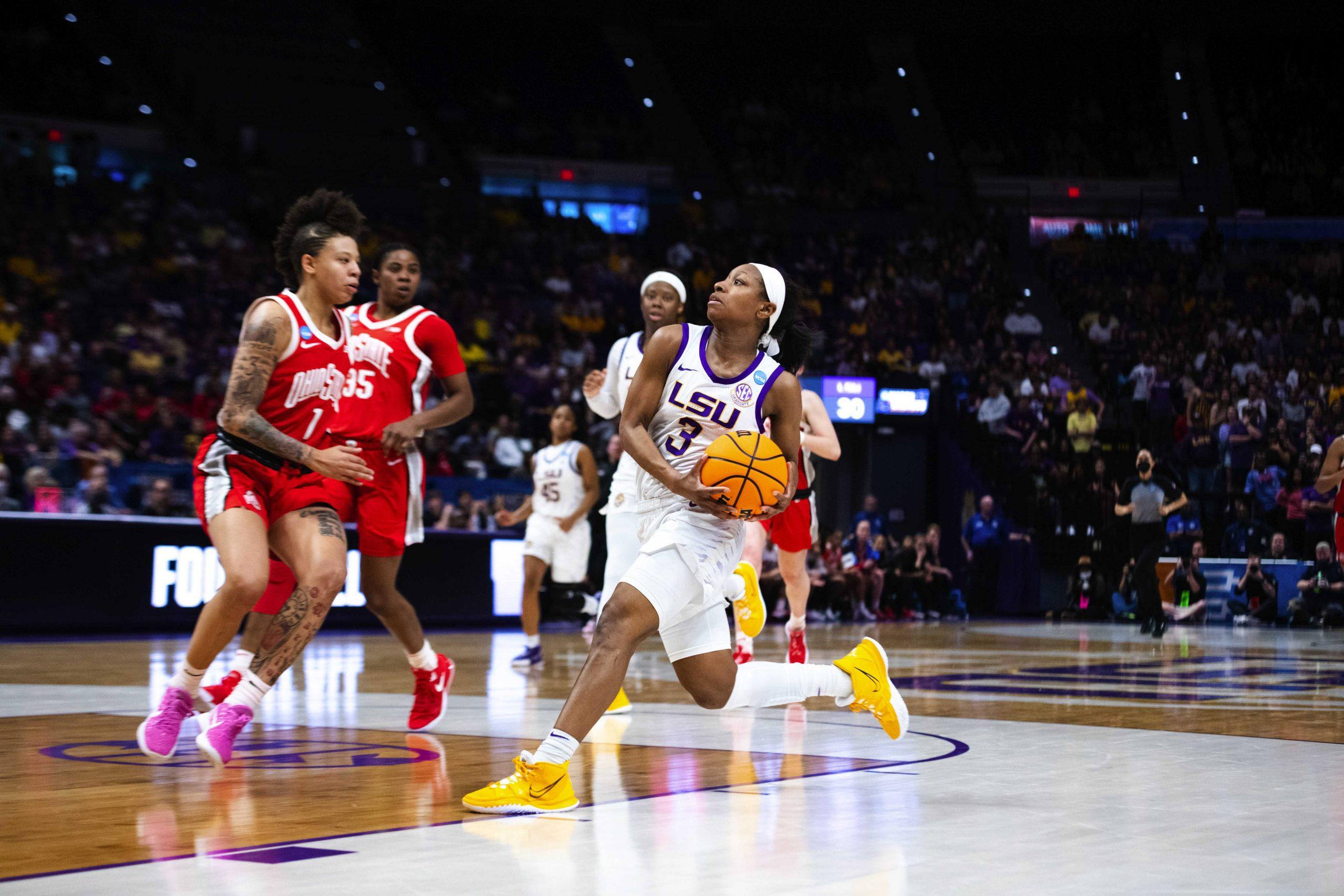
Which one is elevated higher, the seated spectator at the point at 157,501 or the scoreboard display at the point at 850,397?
the scoreboard display at the point at 850,397

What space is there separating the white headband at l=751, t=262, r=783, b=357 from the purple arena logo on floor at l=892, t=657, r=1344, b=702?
4085mm

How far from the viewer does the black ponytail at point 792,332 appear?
5.08 m

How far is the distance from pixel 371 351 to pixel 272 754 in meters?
1.59

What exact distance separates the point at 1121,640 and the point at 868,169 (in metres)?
18.0

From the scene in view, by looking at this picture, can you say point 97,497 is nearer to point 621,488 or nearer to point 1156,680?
point 621,488

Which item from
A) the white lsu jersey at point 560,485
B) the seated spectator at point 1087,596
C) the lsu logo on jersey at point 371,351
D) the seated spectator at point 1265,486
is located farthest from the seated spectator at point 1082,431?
the lsu logo on jersey at point 371,351

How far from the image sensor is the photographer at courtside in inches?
590

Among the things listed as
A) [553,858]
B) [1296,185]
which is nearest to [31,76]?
[1296,185]

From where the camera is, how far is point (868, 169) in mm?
30812

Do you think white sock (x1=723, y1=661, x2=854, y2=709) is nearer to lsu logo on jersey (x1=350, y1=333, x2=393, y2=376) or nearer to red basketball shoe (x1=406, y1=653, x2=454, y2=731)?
red basketball shoe (x1=406, y1=653, x2=454, y2=731)

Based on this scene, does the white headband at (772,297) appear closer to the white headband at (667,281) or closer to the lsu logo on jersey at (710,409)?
the lsu logo on jersey at (710,409)

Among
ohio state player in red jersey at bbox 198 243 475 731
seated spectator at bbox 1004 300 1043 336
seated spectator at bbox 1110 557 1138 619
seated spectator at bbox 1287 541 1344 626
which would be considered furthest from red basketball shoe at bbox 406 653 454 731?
seated spectator at bbox 1004 300 1043 336

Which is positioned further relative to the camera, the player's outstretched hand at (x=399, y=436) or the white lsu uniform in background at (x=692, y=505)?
the player's outstretched hand at (x=399, y=436)

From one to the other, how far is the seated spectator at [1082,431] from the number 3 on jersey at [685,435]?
17.2 m
